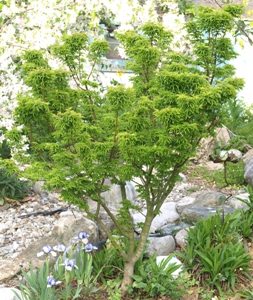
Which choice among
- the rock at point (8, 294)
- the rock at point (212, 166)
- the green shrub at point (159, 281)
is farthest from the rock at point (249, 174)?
the rock at point (8, 294)

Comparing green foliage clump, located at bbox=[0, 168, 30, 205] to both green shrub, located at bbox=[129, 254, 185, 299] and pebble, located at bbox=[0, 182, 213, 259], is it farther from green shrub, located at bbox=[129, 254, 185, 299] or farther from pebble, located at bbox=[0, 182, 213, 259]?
green shrub, located at bbox=[129, 254, 185, 299]

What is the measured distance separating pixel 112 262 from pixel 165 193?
0.70 m

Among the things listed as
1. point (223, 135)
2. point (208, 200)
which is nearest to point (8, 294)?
point (208, 200)

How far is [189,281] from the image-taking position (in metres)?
3.62

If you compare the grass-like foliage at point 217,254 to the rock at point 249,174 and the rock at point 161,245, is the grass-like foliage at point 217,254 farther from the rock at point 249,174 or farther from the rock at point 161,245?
the rock at point 249,174

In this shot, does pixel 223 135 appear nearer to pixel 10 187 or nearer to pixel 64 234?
pixel 10 187

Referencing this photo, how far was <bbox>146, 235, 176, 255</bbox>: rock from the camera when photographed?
4.03 meters

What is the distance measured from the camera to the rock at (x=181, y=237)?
13.4ft

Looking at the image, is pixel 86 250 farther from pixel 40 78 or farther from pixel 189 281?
pixel 40 78

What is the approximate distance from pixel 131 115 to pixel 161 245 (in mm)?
1335

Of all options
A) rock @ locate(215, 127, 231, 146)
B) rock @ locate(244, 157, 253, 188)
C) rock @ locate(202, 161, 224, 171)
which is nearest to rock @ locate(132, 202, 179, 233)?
rock @ locate(244, 157, 253, 188)

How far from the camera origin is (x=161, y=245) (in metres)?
4.05

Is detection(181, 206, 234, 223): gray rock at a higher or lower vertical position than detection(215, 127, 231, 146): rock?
lower

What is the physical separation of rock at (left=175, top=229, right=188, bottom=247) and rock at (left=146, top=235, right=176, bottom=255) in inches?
2.1
